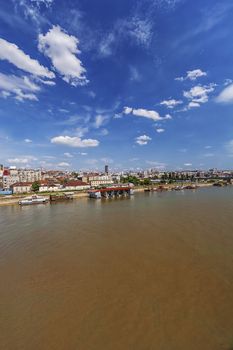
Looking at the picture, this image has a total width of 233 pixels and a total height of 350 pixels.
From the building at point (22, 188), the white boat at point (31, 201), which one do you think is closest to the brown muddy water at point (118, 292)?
the white boat at point (31, 201)

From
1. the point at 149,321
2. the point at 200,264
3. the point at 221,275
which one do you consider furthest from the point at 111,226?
the point at 149,321

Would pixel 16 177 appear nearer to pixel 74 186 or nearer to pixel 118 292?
pixel 74 186

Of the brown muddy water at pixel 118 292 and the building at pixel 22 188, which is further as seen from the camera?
the building at pixel 22 188

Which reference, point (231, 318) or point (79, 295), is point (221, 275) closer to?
point (231, 318)

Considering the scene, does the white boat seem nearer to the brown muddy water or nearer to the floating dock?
the floating dock

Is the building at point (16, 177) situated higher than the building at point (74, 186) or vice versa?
the building at point (16, 177)

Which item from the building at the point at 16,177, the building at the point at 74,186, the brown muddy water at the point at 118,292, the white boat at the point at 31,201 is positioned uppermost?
the building at the point at 16,177

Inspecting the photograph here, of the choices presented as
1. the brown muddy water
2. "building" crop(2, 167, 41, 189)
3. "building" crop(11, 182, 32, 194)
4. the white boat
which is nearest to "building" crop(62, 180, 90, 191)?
"building" crop(11, 182, 32, 194)

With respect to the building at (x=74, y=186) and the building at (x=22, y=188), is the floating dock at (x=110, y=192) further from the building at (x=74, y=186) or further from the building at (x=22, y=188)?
the building at (x=22, y=188)
